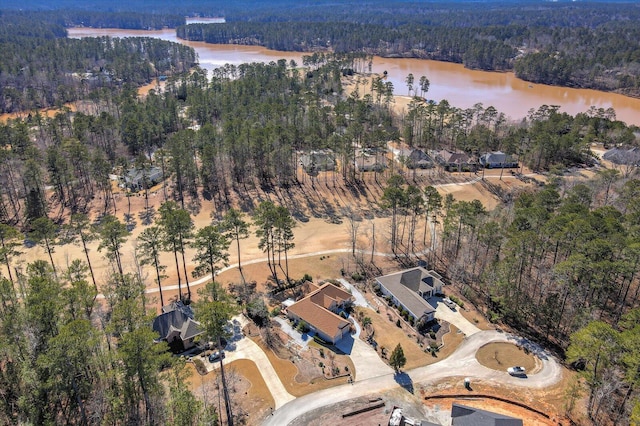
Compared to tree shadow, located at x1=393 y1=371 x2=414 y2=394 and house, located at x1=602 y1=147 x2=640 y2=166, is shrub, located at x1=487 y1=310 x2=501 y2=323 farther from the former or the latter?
house, located at x1=602 y1=147 x2=640 y2=166

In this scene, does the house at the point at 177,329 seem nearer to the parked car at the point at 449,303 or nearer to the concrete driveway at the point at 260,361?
the concrete driveway at the point at 260,361

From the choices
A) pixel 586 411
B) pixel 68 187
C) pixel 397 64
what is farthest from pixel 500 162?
pixel 397 64

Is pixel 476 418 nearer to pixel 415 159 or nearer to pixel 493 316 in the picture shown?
pixel 493 316

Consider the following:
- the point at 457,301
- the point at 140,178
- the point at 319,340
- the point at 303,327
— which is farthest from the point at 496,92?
the point at 319,340

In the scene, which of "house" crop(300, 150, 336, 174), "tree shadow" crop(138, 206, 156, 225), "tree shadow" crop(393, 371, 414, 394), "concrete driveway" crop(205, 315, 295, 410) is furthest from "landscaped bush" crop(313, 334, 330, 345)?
"house" crop(300, 150, 336, 174)

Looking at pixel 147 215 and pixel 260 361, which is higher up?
pixel 260 361
